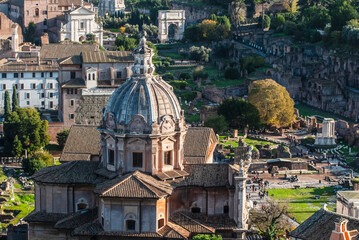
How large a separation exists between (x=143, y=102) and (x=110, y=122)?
2.50 meters

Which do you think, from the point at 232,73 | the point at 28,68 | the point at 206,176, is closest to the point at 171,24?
the point at 232,73

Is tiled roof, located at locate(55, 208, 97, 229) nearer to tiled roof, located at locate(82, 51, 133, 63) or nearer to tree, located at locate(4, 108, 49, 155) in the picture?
tree, located at locate(4, 108, 49, 155)

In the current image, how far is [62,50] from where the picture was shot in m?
128

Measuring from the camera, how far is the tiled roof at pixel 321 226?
6500 centimetres

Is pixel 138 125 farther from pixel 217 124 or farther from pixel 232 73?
pixel 232 73

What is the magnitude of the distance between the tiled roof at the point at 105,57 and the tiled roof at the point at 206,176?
42.5m

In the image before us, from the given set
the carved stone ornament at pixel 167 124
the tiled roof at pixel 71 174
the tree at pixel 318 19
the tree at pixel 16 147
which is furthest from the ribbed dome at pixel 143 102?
the tree at pixel 318 19

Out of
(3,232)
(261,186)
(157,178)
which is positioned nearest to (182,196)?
(157,178)

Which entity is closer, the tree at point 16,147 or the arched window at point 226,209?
the arched window at point 226,209

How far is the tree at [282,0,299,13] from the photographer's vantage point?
187m

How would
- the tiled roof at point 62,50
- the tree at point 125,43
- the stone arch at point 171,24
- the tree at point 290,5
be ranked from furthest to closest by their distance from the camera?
the stone arch at point 171,24 → the tree at point 290,5 → the tree at point 125,43 → the tiled roof at point 62,50

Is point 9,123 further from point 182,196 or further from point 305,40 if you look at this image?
point 305,40

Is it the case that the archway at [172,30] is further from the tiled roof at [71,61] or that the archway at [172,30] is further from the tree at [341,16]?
the tiled roof at [71,61]

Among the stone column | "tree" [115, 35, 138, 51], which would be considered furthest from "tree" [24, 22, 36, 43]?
the stone column
